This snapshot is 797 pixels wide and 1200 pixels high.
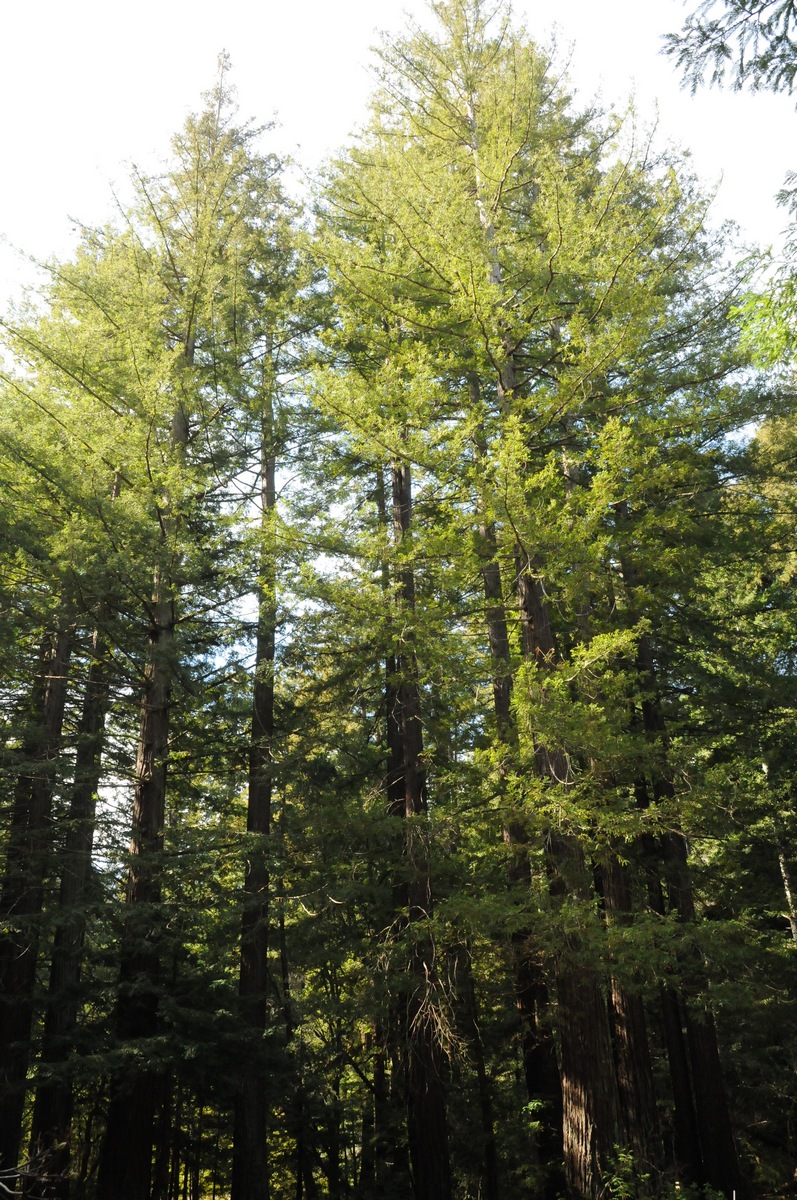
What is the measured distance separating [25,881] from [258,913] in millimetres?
3377

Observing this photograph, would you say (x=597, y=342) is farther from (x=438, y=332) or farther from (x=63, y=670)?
(x=63, y=670)

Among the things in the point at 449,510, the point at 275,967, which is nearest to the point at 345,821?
the point at 449,510

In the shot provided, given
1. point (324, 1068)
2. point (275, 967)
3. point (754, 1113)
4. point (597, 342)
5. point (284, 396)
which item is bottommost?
point (754, 1113)

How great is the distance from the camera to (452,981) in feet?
27.1

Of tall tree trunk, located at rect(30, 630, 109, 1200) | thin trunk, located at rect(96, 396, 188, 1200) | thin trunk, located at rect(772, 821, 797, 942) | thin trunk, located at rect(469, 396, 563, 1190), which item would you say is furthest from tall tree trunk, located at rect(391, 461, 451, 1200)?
thin trunk, located at rect(772, 821, 797, 942)

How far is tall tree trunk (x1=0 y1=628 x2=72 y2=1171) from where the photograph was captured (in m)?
10.5

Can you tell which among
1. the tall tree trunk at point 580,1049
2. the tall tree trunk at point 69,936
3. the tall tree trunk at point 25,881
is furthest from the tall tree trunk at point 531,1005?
the tall tree trunk at point 25,881

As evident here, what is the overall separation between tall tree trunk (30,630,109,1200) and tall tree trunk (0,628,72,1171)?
35cm

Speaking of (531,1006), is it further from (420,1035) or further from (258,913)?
(258,913)

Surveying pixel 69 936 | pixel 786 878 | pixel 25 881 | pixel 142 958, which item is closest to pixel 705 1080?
pixel 786 878

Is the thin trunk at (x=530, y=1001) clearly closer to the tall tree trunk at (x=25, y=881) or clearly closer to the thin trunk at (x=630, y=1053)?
the thin trunk at (x=630, y=1053)

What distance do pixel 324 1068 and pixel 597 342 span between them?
15543 millimetres

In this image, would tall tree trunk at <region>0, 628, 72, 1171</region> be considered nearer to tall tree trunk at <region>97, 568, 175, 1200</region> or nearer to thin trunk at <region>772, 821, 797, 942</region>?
tall tree trunk at <region>97, 568, 175, 1200</region>

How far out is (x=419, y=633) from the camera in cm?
864
